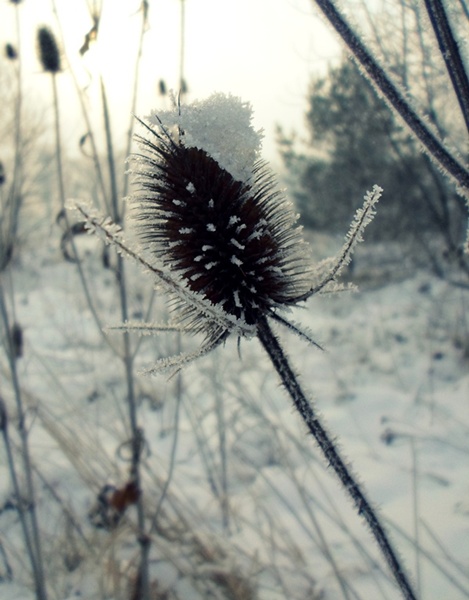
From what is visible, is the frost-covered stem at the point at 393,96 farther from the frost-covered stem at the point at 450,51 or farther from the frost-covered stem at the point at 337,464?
the frost-covered stem at the point at 337,464

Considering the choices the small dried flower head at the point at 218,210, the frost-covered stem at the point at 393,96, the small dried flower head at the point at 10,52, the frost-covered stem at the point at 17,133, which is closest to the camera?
the frost-covered stem at the point at 393,96

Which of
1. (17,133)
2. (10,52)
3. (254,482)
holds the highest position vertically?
(10,52)

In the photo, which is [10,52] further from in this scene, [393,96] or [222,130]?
[393,96]

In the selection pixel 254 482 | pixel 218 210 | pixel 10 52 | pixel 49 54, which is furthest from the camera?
pixel 254 482

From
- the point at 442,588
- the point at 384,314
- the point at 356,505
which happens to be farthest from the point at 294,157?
the point at 356,505

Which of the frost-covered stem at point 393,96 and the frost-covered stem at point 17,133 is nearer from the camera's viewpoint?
the frost-covered stem at point 393,96

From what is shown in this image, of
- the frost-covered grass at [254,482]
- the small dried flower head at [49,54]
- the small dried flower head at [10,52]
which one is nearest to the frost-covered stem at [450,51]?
the frost-covered grass at [254,482]

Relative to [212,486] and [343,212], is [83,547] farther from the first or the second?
[343,212]

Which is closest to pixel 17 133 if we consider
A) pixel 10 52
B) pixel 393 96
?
pixel 10 52
